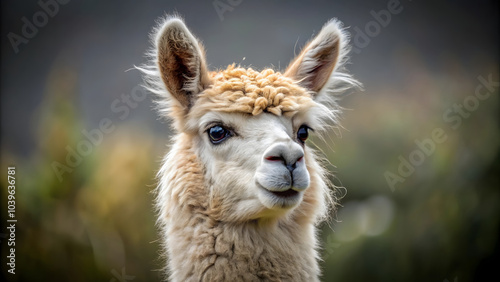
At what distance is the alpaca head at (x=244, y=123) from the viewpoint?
241cm

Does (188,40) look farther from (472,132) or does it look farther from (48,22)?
(472,132)

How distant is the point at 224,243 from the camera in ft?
8.38

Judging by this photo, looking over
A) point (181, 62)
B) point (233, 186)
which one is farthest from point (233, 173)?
point (181, 62)

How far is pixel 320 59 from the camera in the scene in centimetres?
315

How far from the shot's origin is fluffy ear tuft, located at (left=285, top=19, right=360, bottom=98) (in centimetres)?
306

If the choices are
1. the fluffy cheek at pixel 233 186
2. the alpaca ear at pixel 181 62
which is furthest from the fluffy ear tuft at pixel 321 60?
the fluffy cheek at pixel 233 186

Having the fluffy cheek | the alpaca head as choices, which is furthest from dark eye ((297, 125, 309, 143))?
the fluffy cheek

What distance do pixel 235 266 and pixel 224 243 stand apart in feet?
0.46

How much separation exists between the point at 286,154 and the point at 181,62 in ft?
3.23

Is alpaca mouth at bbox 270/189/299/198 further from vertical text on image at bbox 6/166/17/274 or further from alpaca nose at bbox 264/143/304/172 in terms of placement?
vertical text on image at bbox 6/166/17/274

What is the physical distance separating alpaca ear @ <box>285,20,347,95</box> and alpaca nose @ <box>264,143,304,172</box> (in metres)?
0.80

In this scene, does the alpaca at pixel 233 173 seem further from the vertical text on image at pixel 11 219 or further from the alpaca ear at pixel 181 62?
the vertical text on image at pixel 11 219

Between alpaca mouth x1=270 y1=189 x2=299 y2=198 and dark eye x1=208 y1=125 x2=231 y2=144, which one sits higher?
dark eye x1=208 y1=125 x2=231 y2=144

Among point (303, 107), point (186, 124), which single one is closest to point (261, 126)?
point (303, 107)
